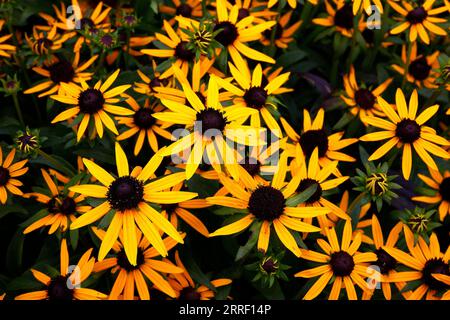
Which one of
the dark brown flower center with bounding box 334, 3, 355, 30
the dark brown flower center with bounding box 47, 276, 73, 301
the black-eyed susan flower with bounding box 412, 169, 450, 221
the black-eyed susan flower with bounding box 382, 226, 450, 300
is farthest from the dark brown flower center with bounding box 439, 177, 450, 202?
the dark brown flower center with bounding box 47, 276, 73, 301

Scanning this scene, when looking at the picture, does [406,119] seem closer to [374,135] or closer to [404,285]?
[374,135]

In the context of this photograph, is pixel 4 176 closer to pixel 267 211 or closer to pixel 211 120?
pixel 211 120

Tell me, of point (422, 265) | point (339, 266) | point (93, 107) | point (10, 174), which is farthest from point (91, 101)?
point (422, 265)

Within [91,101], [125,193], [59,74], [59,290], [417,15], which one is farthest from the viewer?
[417,15]

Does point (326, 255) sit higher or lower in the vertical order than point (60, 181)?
lower

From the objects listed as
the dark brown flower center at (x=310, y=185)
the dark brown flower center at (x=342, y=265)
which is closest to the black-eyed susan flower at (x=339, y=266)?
the dark brown flower center at (x=342, y=265)

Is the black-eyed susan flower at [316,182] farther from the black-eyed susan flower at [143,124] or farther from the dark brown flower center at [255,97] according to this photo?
the black-eyed susan flower at [143,124]
